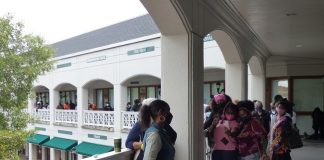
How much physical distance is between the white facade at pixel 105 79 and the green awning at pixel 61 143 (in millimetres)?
240

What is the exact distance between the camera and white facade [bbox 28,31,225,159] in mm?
16844

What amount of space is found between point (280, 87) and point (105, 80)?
9191 millimetres

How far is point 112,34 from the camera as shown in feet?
75.9

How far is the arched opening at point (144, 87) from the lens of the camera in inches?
834

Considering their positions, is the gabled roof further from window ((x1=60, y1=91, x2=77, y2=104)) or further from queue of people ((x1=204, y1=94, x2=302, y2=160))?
queue of people ((x1=204, y1=94, x2=302, y2=160))

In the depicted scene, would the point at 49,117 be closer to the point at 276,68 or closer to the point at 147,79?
the point at 147,79

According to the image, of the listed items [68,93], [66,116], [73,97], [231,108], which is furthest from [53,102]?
[231,108]

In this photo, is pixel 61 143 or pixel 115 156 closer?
pixel 115 156

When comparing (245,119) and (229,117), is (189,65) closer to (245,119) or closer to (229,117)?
(229,117)

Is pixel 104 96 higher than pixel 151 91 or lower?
lower

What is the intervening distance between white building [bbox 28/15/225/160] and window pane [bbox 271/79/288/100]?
2366mm

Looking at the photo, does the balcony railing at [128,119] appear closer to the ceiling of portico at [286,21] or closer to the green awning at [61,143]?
the green awning at [61,143]

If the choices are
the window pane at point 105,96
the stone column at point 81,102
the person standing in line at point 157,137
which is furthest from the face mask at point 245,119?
the window pane at point 105,96

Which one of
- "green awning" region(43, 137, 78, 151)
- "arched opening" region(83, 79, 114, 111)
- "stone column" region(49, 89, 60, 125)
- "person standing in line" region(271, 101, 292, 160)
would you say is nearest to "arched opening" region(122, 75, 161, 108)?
"arched opening" region(83, 79, 114, 111)
